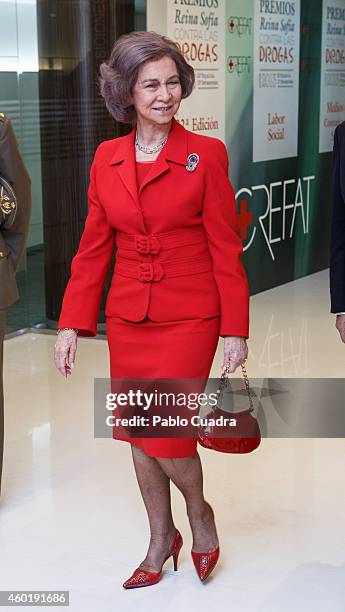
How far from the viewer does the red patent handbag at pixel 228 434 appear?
331 centimetres

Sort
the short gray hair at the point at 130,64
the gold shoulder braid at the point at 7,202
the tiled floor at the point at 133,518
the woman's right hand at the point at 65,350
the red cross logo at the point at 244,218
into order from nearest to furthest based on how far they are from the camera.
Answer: the short gray hair at the point at 130,64 < the woman's right hand at the point at 65,350 < the tiled floor at the point at 133,518 < the gold shoulder braid at the point at 7,202 < the red cross logo at the point at 244,218

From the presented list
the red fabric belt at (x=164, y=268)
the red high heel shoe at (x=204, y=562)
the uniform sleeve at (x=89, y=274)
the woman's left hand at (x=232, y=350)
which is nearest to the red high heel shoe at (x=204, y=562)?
the red high heel shoe at (x=204, y=562)

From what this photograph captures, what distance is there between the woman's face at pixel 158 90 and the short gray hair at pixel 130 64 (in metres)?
0.02

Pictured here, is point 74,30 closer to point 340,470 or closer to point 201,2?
point 201,2

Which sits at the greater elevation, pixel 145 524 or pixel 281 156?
pixel 281 156

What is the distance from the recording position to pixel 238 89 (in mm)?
8148

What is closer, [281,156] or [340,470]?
[340,470]

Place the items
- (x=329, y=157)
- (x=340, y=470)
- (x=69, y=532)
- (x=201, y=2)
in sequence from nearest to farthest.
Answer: (x=69, y=532) < (x=340, y=470) < (x=201, y=2) < (x=329, y=157)

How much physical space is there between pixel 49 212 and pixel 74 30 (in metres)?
1.27

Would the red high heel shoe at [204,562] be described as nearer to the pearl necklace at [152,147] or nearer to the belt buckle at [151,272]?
the belt buckle at [151,272]

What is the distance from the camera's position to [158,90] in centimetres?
314

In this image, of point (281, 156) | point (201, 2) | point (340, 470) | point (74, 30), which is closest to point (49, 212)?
point (74, 30)

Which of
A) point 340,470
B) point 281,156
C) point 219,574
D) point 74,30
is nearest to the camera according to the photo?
point 219,574

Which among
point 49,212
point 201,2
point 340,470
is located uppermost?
point 201,2
